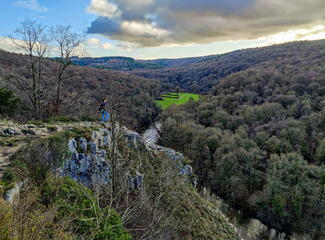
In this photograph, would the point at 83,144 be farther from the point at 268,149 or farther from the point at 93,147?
the point at 268,149

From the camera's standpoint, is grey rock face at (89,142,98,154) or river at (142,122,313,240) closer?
grey rock face at (89,142,98,154)

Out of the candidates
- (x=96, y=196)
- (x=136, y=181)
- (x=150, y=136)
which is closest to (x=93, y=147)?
(x=136, y=181)

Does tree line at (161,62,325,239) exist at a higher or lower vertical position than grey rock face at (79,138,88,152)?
lower

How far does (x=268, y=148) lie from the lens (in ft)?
92.8

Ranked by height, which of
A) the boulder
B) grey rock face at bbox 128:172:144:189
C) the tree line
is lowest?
the tree line

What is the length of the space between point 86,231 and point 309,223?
2108 cm

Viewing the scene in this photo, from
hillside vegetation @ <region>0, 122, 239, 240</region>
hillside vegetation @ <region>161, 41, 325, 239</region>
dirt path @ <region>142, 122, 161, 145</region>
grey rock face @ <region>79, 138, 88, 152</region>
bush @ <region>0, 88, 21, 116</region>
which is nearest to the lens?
hillside vegetation @ <region>0, 122, 239, 240</region>

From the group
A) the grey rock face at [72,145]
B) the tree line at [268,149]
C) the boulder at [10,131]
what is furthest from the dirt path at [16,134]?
the tree line at [268,149]

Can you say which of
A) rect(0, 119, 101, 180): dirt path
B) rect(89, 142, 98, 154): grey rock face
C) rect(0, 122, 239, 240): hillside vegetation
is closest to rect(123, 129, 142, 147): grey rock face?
rect(0, 122, 239, 240): hillside vegetation

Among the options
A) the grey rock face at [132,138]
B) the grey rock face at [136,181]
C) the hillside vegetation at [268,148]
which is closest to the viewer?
the grey rock face at [136,181]

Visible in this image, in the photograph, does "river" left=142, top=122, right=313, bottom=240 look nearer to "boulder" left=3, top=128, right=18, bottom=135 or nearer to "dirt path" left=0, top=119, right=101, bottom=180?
"dirt path" left=0, top=119, right=101, bottom=180

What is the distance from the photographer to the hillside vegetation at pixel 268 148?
65.3ft

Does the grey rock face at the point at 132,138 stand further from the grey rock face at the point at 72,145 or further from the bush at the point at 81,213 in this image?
the bush at the point at 81,213

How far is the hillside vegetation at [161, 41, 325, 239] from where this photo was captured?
19891 mm
